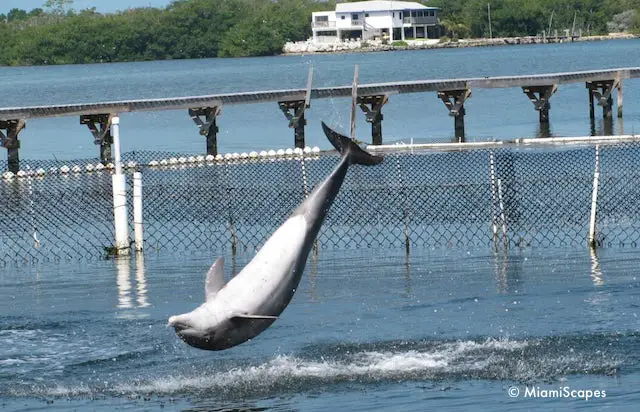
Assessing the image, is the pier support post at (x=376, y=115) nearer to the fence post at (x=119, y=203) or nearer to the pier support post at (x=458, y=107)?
the pier support post at (x=458, y=107)

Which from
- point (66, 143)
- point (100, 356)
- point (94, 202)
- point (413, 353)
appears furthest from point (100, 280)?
point (66, 143)

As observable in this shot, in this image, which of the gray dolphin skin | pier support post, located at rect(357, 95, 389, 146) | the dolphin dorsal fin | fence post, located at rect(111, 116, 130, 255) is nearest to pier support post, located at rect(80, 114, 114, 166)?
pier support post, located at rect(357, 95, 389, 146)

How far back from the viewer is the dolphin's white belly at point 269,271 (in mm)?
11922

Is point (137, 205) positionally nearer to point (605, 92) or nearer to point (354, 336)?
point (354, 336)

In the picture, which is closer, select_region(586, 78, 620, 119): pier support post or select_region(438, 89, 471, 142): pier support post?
select_region(438, 89, 471, 142): pier support post

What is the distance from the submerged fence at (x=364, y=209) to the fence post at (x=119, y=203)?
47 centimetres

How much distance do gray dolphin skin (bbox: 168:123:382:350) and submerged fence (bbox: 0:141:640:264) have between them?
7.49m

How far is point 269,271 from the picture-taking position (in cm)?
1205

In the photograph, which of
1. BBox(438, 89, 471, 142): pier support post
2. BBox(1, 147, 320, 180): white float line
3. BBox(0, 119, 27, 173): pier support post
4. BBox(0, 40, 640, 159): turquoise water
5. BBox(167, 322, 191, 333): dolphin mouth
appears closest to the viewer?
BBox(167, 322, 191, 333): dolphin mouth

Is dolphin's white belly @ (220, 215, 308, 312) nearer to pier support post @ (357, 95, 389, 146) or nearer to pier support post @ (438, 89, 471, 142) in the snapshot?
pier support post @ (357, 95, 389, 146)

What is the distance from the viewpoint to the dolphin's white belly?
11922 millimetres

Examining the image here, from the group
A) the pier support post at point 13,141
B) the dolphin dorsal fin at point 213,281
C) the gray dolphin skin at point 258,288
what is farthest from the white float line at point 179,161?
the dolphin dorsal fin at point 213,281

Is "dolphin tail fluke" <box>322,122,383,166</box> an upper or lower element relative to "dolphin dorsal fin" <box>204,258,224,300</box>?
upper

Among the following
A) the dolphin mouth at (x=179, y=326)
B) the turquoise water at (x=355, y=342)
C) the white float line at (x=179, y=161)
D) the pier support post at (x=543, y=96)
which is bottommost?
the turquoise water at (x=355, y=342)
